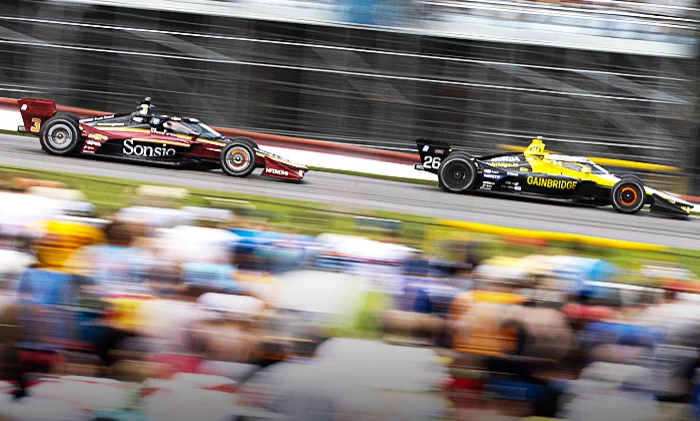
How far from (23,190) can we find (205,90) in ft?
45.5

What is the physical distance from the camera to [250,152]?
11586mm

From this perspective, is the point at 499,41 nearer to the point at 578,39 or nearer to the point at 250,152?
the point at 578,39

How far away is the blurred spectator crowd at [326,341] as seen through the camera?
3014 millimetres

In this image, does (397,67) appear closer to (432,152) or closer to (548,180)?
(432,152)

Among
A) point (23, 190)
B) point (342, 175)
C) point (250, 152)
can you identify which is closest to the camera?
point (23, 190)

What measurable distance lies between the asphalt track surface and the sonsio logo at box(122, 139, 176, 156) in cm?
18

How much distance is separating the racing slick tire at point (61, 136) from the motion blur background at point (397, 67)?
5686 millimetres

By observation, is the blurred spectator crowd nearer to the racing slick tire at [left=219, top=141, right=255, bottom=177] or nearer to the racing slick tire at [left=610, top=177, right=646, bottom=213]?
the racing slick tire at [left=219, top=141, right=255, bottom=177]

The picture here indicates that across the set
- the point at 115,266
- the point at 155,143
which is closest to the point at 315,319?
the point at 115,266

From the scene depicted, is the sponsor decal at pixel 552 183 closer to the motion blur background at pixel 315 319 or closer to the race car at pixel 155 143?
the race car at pixel 155 143

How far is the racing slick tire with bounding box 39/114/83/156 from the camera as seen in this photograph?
1144 cm

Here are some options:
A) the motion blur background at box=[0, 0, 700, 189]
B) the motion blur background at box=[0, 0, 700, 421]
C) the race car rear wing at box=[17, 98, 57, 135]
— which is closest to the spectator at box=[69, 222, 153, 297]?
the motion blur background at box=[0, 0, 700, 421]

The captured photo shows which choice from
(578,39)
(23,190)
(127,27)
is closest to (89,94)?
(127,27)

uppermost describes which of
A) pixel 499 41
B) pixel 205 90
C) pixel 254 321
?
pixel 499 41
